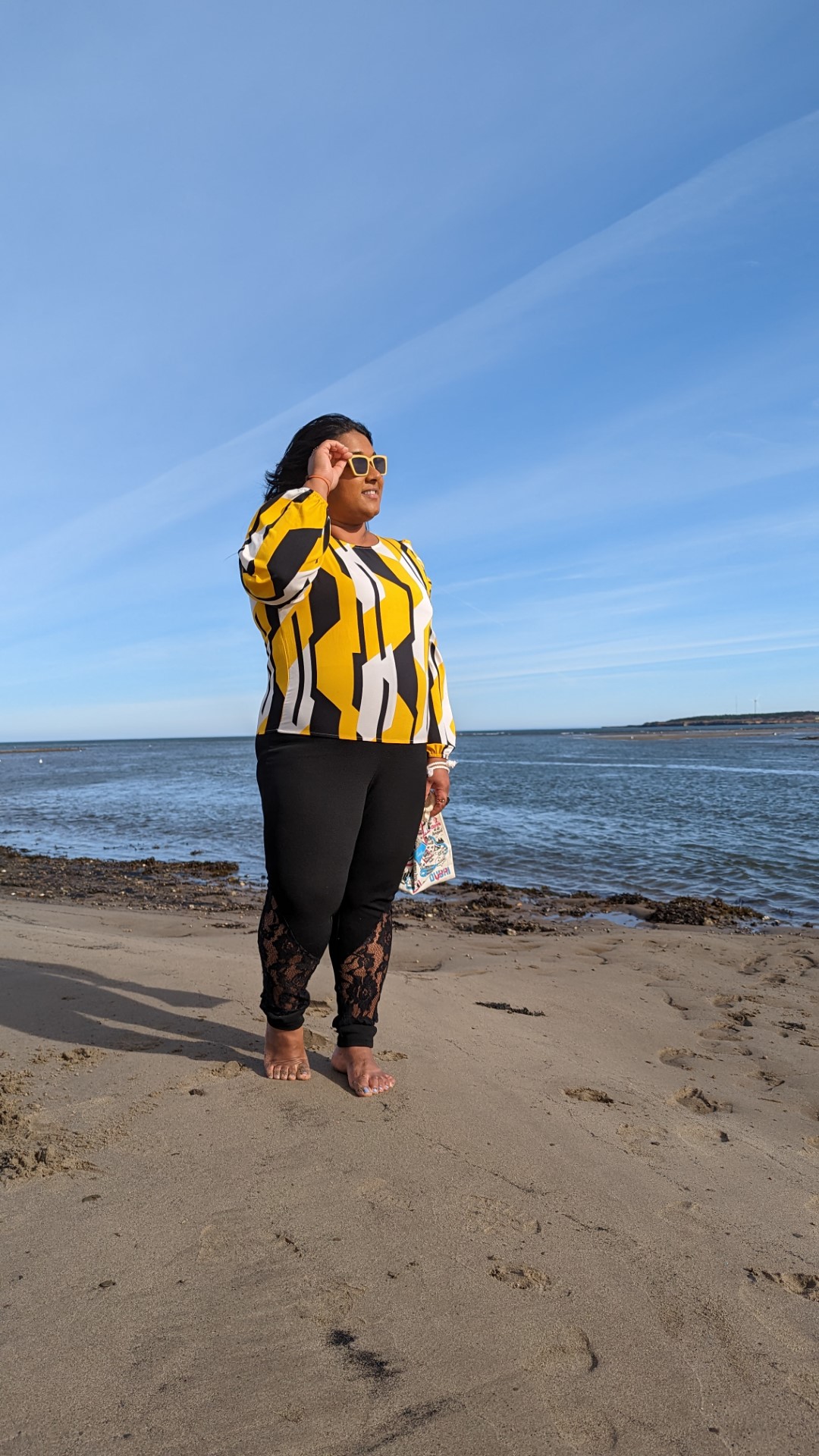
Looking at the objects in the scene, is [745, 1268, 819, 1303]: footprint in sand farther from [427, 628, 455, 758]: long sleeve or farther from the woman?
[427, 628, 455, 758]: long sleeve

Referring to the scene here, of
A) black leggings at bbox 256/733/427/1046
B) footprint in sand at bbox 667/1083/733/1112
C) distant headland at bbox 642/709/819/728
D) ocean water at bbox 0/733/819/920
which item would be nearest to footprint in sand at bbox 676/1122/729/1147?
footprint in sand at bbox 667/1083/733/1112

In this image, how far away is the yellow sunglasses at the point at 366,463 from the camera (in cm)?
294

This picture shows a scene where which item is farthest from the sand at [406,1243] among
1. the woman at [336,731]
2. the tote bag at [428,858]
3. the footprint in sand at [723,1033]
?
the tote bag at [428,858]

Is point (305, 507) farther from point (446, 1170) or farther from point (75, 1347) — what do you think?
point (75, 1347)

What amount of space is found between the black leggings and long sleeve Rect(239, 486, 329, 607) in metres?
0.47

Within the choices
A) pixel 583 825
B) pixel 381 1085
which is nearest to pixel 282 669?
pixel 381 1085

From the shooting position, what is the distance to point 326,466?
2898 millimetres

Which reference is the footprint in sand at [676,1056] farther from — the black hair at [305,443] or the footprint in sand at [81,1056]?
the black hair at [305,443]

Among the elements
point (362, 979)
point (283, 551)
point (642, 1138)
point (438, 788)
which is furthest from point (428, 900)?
point (283, 551)

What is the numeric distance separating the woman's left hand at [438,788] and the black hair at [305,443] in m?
1.19

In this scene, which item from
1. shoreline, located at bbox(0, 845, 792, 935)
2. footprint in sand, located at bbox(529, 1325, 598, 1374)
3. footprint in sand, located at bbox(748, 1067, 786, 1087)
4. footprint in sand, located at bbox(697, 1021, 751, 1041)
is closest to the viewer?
footprint in sand, located at bbox(529, 1325, 598, 1374)

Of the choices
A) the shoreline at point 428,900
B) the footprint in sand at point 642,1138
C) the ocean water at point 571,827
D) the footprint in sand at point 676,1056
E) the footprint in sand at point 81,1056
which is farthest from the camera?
the ocean water at point 571,827

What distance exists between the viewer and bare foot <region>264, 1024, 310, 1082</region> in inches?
114

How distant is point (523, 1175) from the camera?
2273mm
